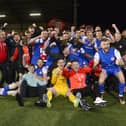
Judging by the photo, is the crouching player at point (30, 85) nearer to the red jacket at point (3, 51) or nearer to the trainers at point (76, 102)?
the trainers at point (76, 102)

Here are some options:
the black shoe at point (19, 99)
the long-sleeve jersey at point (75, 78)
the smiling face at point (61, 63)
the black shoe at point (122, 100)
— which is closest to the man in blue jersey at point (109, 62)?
the black shoe at point (122, 100)

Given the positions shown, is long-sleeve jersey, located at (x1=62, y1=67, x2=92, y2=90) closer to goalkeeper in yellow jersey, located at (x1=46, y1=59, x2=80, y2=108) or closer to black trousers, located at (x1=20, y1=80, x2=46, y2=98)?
goalkeeper in yellow jersey, located at (x1=46, y1=59, x2=80, y2=108)

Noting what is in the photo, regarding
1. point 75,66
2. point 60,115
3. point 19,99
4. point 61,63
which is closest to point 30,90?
point 19,99

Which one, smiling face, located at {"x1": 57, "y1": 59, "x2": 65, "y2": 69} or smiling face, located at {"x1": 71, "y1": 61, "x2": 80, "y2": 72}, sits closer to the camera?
smiling face, located at {"x1": 57, "y1": 59, "x2": 65, "y2": 69}

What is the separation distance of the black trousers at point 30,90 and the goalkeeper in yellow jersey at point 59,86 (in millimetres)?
149

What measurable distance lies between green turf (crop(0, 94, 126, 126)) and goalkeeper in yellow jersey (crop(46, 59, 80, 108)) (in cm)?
21

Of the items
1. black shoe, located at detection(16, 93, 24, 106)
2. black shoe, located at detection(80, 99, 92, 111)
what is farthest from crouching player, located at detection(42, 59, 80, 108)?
black shoe, located at detection(16, 93, 24, 106)

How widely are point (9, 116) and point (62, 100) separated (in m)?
1.72

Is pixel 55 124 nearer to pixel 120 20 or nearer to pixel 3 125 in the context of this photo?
pixel 3 125

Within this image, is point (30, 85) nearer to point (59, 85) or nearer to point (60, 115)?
point (59, 85)

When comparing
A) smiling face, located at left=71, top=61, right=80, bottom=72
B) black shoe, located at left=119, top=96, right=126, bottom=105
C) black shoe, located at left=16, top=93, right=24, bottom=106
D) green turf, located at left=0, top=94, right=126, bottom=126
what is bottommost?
green turf, located at left=0, top=94, right=126, bottom=126

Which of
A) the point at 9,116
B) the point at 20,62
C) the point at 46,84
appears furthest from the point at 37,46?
the point at 9,116

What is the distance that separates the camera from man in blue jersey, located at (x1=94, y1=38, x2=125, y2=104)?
9203 mm

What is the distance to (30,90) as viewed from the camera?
30.9 feet
